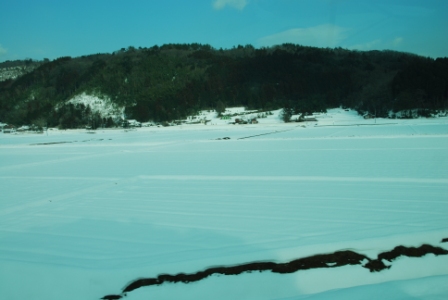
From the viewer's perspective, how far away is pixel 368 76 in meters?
92.1

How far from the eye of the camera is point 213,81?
10081cm

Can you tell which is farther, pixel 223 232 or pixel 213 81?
pixel 213 81

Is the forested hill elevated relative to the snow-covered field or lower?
elevated

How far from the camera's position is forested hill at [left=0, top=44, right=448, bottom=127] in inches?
2993

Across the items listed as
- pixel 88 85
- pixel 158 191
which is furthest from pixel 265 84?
pixel 158 191

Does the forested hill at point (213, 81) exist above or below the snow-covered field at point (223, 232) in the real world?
above

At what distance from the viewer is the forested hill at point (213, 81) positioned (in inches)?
2993

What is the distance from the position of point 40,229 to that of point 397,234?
547 centimetres

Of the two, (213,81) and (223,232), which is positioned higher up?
(213,81)

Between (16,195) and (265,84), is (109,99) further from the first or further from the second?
(16,195)

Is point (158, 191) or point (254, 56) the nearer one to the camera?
point (158, 191)

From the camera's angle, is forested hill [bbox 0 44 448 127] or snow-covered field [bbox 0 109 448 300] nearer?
snow-covered field [bbox 0 109 448 300]

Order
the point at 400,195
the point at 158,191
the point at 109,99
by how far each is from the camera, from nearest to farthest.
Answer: the point at 400,195
the point at 158,191
the point at 109,99

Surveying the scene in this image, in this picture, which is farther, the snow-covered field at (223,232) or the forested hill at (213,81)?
the forested hill at (213,81)
